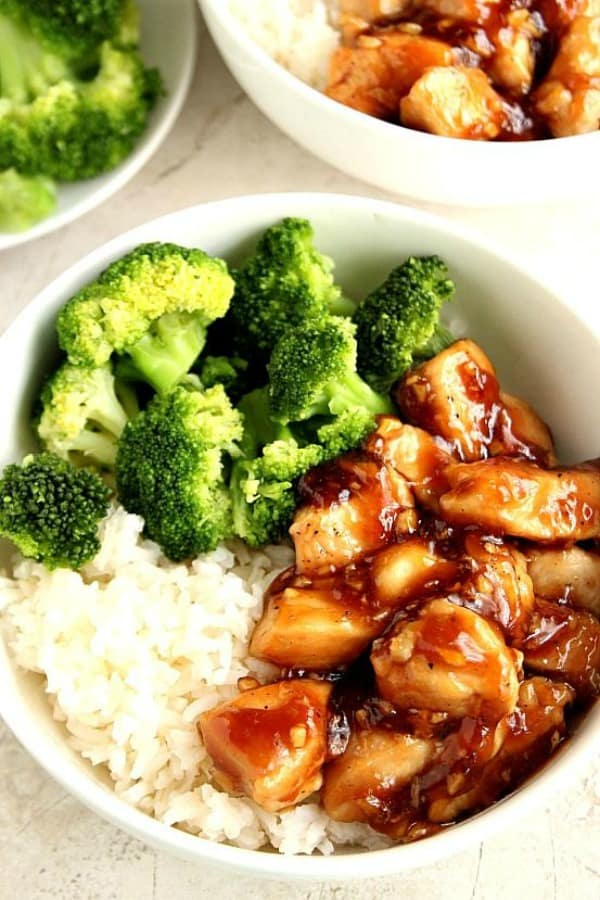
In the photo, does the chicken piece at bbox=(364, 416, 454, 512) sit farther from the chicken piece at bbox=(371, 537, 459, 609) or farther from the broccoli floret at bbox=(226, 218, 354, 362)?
the broccoli floret at bbox=(226, 218, 354, 362)

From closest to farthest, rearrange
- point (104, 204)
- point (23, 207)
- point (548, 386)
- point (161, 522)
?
point (161, 522) → point (548, 386) → point (23, 207) → point (104, 204)

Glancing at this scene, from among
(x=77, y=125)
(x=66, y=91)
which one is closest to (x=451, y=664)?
(x=77, y=125)

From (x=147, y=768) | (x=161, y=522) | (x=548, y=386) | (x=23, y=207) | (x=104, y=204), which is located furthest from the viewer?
(x=104, y=204)

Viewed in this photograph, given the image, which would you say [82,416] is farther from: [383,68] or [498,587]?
[383,68]

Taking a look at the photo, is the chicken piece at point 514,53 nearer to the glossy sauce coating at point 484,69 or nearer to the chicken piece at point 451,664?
the glossy sauce coating at point 484,69

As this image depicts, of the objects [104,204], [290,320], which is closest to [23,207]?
[104,204]

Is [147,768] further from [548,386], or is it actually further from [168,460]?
[548,386]
